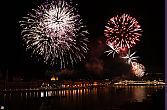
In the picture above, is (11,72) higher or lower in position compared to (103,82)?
higher

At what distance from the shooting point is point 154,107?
24625mm

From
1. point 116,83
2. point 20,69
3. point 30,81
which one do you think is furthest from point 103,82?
point 20,69

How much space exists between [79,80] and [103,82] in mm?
21207

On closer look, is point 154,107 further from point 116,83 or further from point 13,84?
point 116,83

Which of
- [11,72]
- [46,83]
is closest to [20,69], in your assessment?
[11,72]

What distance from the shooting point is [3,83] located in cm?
7556

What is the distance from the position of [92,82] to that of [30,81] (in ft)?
249

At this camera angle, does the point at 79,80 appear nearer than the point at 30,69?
No

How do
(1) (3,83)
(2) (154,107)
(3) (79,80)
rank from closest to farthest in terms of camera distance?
(2) (154,107) → (1) (3,83) → (3) (79,80)

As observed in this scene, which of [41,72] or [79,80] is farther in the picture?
[79,80]

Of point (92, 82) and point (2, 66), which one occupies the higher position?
point (2, 66)

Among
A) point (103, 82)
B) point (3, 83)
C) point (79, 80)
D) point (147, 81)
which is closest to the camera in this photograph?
point (3, 83)

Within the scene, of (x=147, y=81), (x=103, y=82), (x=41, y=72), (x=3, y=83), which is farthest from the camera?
(x=147, y=81)

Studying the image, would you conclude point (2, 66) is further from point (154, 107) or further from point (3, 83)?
point (154, 107)
